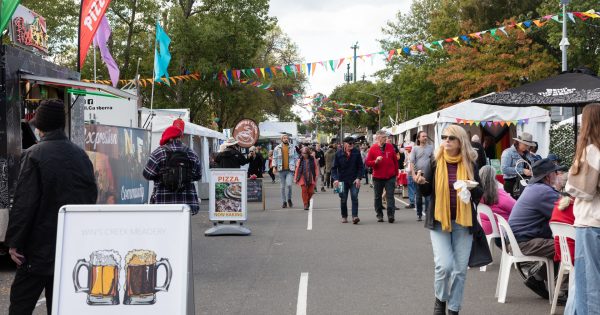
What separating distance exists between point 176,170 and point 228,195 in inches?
228

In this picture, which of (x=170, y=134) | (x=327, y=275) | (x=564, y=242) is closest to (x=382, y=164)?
(x=327, y=275)

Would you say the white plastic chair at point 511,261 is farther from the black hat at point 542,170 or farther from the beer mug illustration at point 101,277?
the beer mug illustration at point 101,277

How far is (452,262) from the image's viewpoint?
6402 mm

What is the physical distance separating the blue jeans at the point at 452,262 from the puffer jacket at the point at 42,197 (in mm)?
3065

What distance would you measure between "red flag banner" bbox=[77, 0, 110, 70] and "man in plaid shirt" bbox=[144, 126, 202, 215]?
16.0ft

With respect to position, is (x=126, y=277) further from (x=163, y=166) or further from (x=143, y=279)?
(x=163, y=166)

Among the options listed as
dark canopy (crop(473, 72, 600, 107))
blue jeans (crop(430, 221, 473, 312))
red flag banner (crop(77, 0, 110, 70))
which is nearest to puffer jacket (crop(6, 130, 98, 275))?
blue jeans (crop(430, 221, 473, 312))

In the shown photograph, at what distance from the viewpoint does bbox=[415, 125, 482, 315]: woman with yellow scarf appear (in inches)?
250

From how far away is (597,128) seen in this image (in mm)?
5074

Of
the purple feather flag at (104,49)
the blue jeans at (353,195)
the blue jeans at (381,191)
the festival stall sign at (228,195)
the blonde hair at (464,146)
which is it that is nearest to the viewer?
the blonde hair at (464,146)

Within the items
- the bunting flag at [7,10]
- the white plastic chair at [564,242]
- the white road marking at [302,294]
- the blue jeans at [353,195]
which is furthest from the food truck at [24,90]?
the white plastic chair at [564,242]

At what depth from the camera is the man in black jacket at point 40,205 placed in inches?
192

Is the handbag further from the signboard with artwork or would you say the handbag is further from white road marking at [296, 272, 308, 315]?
the signboard with artwork

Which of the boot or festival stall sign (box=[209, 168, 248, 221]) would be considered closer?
the boot
